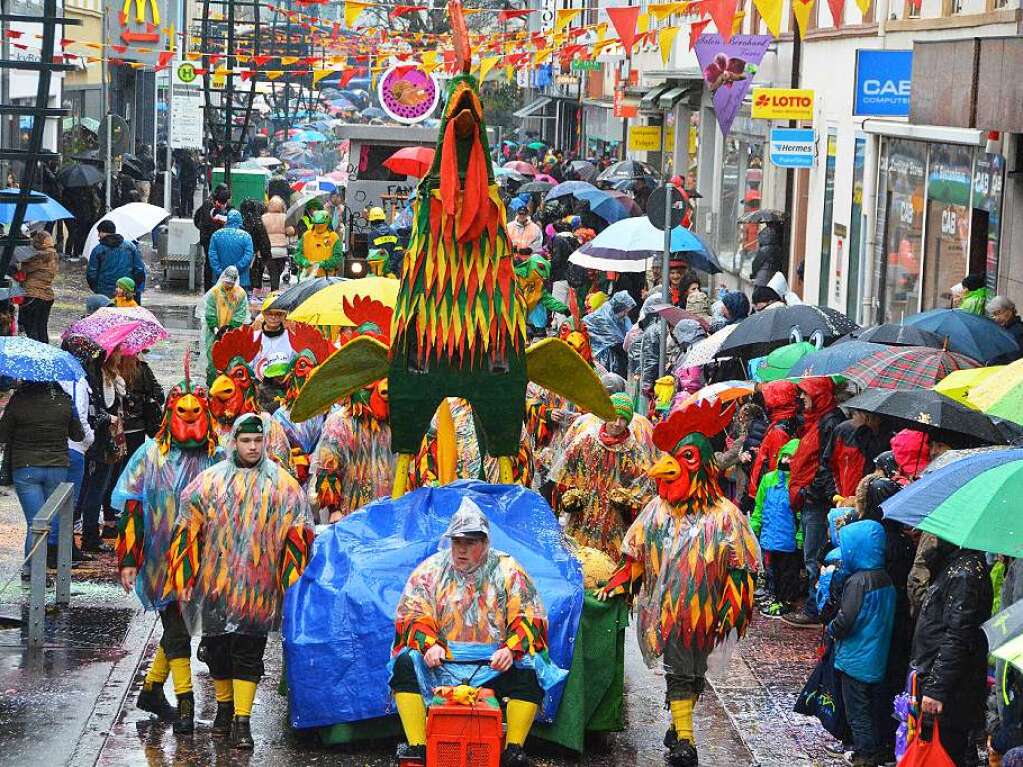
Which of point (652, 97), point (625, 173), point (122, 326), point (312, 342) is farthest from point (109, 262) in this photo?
point (652, 97)

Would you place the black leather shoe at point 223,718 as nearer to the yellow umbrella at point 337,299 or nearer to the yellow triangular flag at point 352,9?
the yellow umbrella at point 337,299

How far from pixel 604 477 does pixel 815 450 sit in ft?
5.14

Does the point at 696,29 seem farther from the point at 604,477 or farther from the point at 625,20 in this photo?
the point at 604,477

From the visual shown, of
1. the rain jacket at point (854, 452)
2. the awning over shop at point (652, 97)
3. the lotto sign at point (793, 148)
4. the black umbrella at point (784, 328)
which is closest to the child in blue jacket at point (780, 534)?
the rain jacket at point (854, 452)

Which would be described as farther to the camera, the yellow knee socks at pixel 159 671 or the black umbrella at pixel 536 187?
the black umbrella at pixel 536 187

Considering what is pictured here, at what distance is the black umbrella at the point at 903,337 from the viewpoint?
12383mm

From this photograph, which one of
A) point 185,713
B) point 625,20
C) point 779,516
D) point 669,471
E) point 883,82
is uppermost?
point 625,20

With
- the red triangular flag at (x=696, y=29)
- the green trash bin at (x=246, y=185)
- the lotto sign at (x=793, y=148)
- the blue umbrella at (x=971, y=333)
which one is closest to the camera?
the blue umbrella at (x=971, y=333)

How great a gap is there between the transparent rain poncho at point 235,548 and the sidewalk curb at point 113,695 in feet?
2.49

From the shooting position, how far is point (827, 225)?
24328 millimetres

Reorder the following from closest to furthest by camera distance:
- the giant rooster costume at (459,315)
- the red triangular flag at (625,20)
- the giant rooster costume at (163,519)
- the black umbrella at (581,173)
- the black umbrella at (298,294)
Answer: the giant rooster costume at (163,519)
the giant rooster costume at (459,315)
the black umbrella at (298,294)
the red triangular flag at (625,20)
the black umbrella at (581,173)

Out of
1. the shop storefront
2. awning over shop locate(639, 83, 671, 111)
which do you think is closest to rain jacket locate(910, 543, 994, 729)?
the shop storefront

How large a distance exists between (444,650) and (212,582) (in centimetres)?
169

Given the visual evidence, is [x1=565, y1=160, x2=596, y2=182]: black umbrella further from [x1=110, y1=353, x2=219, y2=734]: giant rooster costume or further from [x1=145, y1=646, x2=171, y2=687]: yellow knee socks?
[x1=145, y1=646, x2=171, y2=687]: yellow knee socks
